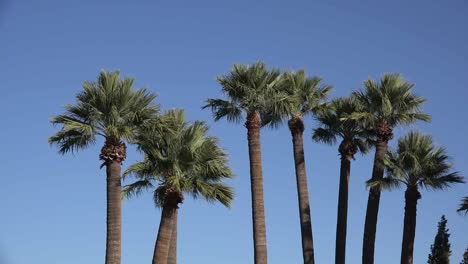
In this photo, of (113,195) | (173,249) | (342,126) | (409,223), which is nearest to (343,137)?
(342,126)

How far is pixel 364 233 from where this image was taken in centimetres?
3500

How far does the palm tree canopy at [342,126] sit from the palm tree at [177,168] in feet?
34.5

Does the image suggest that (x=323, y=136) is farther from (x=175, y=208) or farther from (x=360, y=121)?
(x=175, y=208)

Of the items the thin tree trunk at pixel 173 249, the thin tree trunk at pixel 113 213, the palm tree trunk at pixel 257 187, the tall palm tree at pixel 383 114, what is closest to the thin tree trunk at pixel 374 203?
the tall palm tree at pixel 383 114

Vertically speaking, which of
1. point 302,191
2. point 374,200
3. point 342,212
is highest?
point 302,191

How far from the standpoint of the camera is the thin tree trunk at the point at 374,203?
114 feet

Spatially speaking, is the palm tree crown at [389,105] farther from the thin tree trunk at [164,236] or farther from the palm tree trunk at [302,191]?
the thin tree trunk at [164,236]

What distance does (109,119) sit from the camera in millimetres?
26141

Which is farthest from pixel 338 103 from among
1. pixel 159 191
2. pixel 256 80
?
pixel 159 191

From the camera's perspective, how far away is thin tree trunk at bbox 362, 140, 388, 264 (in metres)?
34.6

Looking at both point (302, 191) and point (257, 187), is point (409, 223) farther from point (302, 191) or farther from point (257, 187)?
point (257, 187)

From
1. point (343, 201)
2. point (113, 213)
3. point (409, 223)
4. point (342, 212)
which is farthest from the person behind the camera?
point (343, 201)

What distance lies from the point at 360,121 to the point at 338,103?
184 centimetres

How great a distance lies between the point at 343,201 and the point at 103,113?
1487 centimetres
